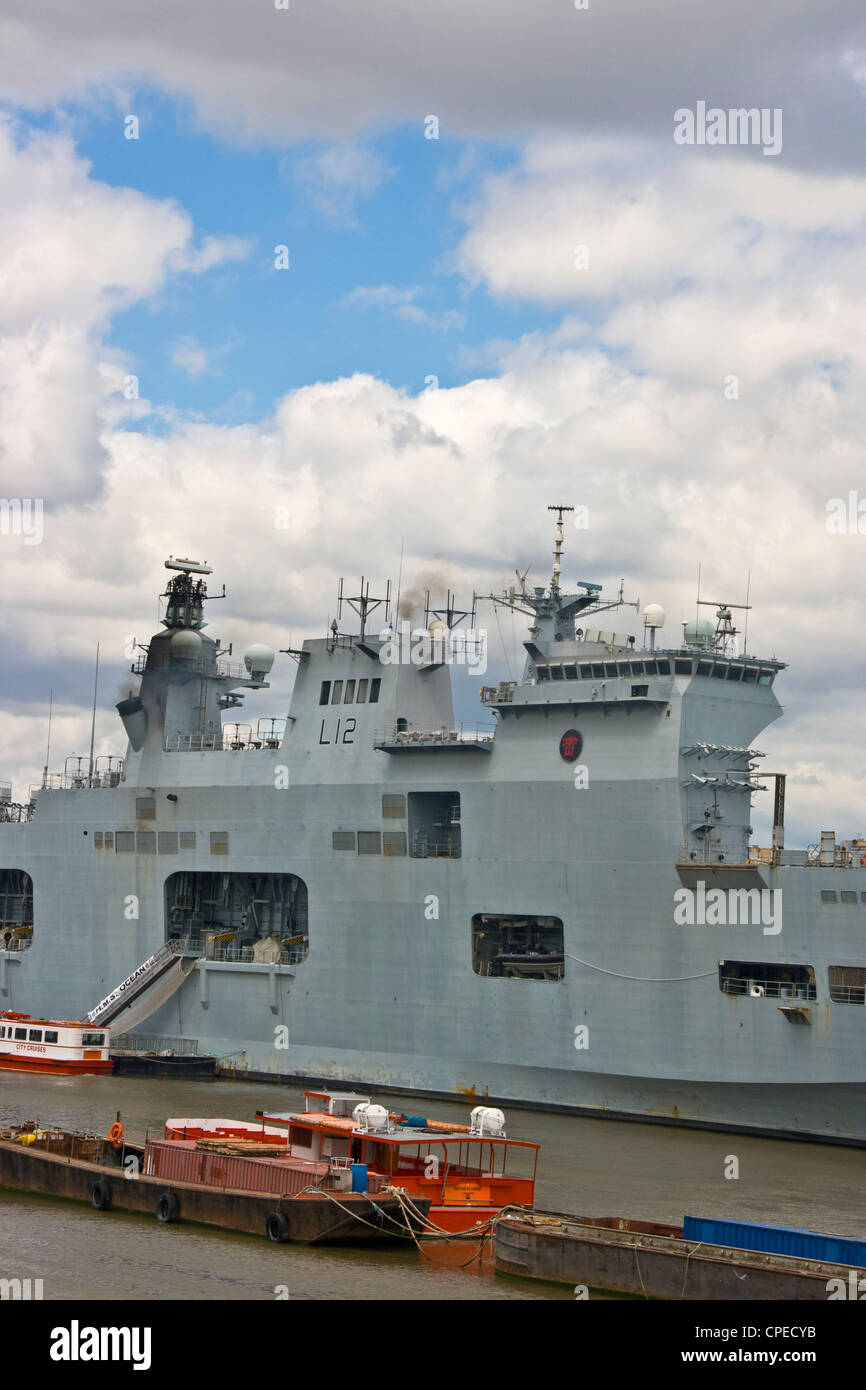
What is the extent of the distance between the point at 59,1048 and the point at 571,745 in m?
16.9

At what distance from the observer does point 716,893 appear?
35.4 metres

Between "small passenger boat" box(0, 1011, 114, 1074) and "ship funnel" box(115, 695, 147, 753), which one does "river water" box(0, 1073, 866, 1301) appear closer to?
"small passenger boat" box(0, 1011, 114, 1074)

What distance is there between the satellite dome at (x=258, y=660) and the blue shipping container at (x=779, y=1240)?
2844 cm

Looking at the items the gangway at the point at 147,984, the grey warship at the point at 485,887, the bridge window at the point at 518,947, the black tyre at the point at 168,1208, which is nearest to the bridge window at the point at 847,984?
the grey warship at the point at 485,887

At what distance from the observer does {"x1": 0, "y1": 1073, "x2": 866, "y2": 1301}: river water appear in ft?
75.8

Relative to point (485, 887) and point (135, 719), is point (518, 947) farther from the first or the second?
point (135, 719)

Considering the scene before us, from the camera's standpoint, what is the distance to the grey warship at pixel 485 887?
114 ft

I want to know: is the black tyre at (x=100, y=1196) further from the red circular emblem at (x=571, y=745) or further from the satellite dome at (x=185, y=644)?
the satellite dome at (x=185, y=644)

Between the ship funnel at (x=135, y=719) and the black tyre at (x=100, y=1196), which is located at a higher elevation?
the ship funnel at (x=135, y=719)
